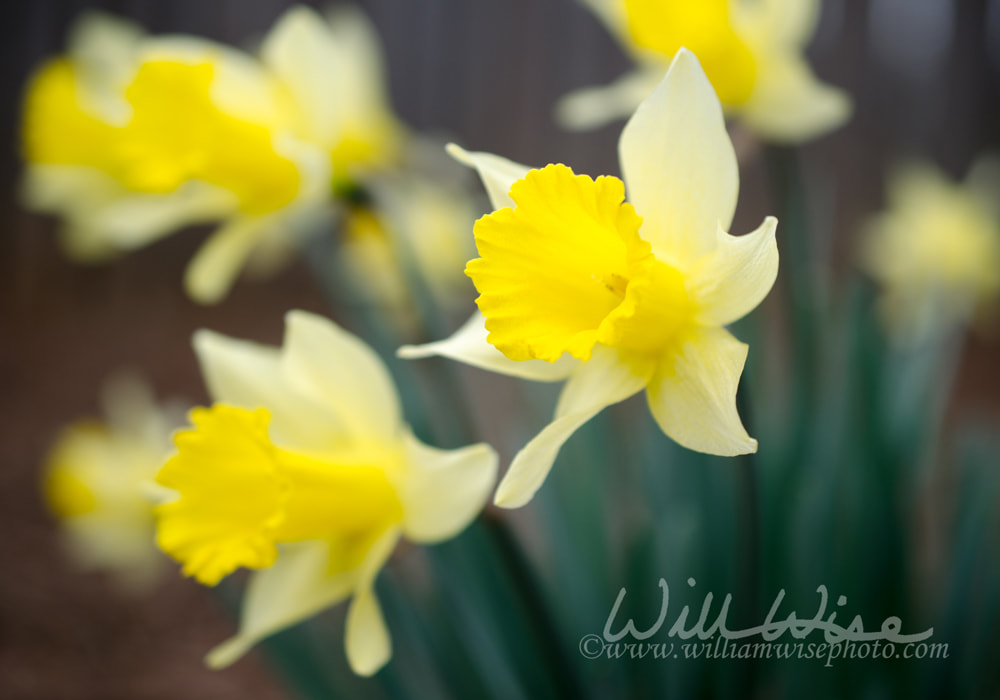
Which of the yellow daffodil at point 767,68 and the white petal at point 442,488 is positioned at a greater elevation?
the yellow daffodil at point 767,68

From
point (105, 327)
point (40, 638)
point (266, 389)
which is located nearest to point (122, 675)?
point (40, 638)

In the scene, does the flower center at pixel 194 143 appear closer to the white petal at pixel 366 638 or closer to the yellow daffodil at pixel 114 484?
the white petal at pixel 366 638

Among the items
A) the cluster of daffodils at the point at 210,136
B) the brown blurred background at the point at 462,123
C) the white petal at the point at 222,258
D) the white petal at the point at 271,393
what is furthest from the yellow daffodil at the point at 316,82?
the brown blurred background at the point at 462,123

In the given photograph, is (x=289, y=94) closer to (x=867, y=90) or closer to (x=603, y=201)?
(x=603, y=201)

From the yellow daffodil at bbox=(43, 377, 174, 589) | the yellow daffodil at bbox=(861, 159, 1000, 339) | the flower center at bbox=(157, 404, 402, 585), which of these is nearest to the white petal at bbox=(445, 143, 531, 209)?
the flower center at bbox=(157, 404, 402, 585)

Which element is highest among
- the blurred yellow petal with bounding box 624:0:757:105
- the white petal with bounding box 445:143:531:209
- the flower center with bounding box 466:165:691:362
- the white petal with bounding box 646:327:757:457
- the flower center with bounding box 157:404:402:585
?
the blurred yellow petal with bounding box 624:0:757:105

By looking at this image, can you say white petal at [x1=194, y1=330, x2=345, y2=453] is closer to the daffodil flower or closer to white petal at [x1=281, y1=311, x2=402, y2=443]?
white petal at [x1=281, y1=311, x2=402, y2=443]
